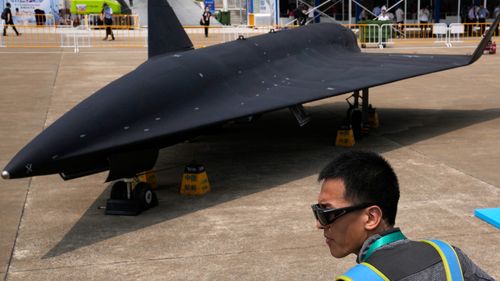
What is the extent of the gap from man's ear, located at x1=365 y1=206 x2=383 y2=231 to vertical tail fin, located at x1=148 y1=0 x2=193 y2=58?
9.51 m

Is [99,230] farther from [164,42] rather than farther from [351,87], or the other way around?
[351,87]

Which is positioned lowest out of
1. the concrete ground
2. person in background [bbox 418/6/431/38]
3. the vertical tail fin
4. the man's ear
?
the concrete ground

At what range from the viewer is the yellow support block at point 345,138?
1272 centimetres

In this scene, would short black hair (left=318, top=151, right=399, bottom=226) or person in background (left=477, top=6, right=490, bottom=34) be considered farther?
person in background (left=477, top=6, right=490, bottom=34)

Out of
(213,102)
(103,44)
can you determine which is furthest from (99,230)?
(103,44)

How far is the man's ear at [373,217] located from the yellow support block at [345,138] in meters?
10.4

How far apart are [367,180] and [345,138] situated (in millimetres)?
10375

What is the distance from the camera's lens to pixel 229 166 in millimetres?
11445

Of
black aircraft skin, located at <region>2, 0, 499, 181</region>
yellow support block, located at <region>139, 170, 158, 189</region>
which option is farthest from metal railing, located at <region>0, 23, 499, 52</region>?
yellow support block, located at <region>139, 170, 158, 189</region>

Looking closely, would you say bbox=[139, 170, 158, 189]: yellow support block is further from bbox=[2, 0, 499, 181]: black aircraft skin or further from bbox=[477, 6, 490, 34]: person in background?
bbox=[477, 6, 490, 34]: person in background

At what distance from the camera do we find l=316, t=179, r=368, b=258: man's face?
2.47 m

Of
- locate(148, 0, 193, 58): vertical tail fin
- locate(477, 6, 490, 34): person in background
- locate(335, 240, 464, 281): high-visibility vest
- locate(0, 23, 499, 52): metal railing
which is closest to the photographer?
locate(335, 240, 464, 281): high-visibility vest

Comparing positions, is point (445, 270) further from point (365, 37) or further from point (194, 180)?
point (365, 37)

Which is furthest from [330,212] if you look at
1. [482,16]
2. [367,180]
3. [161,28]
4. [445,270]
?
[482,16]
